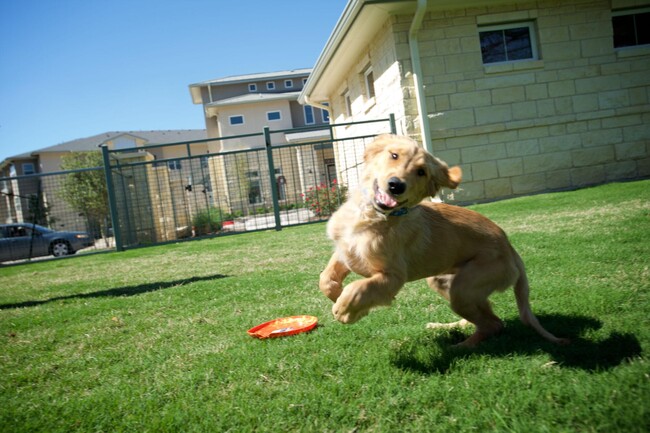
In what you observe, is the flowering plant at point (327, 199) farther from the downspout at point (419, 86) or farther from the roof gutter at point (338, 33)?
the roof gutter at point (338, 33)

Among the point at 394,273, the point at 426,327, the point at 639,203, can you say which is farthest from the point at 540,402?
the point at 639,203

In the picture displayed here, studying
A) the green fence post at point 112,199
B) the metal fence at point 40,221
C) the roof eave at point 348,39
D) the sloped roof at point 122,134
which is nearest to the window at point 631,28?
the roof eave at point 348,39

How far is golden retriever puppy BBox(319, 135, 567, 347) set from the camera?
8.59 feet

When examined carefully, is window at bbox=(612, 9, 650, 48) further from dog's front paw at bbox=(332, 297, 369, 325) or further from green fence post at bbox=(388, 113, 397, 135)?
dog's front paw at bbox=(332, 297, 369, 325)

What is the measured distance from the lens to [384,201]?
2633 millimetres

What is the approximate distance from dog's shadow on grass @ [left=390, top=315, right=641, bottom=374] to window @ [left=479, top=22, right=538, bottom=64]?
1021cm

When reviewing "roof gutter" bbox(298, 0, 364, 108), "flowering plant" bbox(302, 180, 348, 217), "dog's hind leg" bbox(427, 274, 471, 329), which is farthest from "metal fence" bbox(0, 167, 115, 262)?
"dog's hind leg" bbox(427, 274, 471, 329)

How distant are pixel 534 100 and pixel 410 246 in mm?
10414

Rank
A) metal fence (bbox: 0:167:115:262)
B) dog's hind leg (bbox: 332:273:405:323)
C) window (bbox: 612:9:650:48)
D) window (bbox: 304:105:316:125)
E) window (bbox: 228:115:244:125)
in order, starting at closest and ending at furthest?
dog's hind leg (bbox: 332:273:405:323) < window (bbox: 612:9:650:48) < metal fence (bbox: 0:167:115:262) < window (bbox: 228:115:244:125) < window (bbox: 304:105:316:125)

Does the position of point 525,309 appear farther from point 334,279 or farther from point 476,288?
point 334,279

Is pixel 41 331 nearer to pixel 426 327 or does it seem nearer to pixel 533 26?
pixel 426 327

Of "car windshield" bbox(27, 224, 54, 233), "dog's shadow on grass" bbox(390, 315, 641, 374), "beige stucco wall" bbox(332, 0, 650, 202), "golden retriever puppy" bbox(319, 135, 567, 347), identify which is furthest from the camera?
"car windshield" bbox(27, 224, 54, 233)

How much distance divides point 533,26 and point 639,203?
6685 mm

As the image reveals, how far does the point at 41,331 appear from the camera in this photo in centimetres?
396
